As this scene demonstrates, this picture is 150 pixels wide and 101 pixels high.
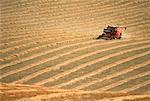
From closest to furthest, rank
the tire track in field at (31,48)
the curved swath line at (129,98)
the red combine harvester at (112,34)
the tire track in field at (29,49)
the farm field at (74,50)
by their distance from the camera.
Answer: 1. the curved swath line at (129,98)
2. the farm field at (74,50)
3. the tire track in field at (29,49)
4. the tire track in field at (31,48)
5. the red combine harvester at (112,34)

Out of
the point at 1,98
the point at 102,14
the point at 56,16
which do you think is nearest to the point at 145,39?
the point at 102,14

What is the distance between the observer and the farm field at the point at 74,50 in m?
13.9

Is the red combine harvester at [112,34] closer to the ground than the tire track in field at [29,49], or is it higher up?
higher up

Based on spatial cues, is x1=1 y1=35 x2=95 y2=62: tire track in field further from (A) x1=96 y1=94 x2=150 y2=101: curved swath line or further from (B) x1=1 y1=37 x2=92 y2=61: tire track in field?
(A) x1=96 y1=94 x2=150 y2=101: curved swath line

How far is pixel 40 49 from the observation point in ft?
59.1

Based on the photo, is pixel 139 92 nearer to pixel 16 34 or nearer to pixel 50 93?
pixel 50 93

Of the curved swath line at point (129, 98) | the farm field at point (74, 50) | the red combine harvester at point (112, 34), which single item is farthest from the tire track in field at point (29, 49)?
the curved swath line at point (129, 98)

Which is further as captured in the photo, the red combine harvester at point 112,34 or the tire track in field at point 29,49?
the red combine harvester at point 112,34

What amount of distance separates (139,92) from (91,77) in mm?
2330

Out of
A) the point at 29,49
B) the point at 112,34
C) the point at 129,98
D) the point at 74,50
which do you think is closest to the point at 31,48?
the point at 29,49

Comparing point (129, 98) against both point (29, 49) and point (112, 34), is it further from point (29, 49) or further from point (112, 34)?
point (112, 34)

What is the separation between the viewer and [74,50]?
1794 cm

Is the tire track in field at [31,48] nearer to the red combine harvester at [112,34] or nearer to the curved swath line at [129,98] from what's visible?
the red combine harvester at [112,34]

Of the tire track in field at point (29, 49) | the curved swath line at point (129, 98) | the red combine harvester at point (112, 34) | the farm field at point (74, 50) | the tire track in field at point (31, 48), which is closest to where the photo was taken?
the curved swath line at point (129, 98)
